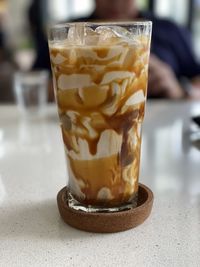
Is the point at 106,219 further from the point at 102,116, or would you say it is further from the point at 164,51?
the point at 164,51

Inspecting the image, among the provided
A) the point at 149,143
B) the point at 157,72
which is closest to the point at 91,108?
the point at 149,143

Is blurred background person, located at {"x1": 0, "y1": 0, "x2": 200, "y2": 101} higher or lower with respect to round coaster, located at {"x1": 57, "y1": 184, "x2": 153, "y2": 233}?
lower

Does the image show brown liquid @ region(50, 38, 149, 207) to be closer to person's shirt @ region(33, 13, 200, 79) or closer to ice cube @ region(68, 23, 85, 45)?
ice cube @ region(68, 23, 85, 45)

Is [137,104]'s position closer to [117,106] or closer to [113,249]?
[117,106]

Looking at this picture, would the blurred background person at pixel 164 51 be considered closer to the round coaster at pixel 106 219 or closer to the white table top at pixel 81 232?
the white table top at pixel 81 232

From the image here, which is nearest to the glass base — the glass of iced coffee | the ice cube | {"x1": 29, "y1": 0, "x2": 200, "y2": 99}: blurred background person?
the glass of iced coffee

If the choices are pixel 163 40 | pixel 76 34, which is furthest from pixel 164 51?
pixel 76 34
